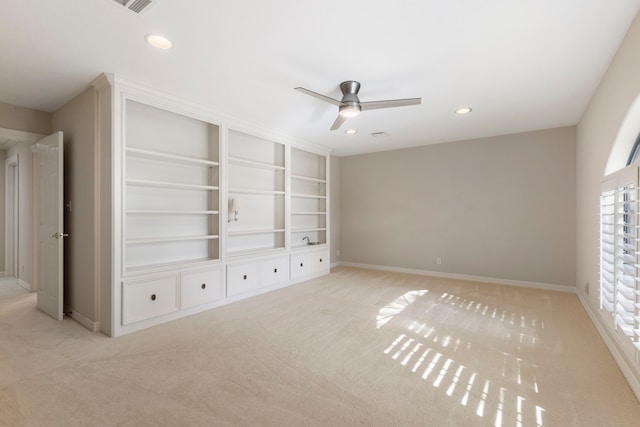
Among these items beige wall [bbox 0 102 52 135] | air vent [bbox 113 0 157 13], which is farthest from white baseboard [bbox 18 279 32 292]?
air vent [bbox 113 0 157 13]

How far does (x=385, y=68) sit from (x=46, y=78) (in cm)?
331

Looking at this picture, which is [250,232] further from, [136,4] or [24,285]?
[24,285]

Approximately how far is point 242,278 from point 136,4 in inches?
127

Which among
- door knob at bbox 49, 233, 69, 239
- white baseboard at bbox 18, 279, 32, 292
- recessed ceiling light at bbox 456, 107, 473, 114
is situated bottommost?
white baseboard at bbox 18, 279, 32, 292

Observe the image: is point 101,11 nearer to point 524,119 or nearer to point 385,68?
point 385,68

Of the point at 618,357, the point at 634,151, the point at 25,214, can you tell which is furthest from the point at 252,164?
the point at 618,357

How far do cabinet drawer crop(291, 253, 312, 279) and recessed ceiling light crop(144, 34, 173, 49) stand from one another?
11.5 ft

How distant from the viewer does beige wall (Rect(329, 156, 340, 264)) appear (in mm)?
6793

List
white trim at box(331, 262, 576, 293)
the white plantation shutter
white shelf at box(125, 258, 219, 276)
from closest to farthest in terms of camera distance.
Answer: the white plantation shutter → white shelf at box(125, 258, 219, 276) → white trim at box(331, 262, 576, 293)

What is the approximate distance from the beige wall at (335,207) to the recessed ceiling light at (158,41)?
15.3 feet

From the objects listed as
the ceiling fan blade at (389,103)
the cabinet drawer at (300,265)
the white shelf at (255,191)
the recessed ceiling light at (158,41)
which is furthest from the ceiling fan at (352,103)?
the cabinet drawer at (300,265)

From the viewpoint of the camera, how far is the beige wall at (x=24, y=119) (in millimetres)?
3520

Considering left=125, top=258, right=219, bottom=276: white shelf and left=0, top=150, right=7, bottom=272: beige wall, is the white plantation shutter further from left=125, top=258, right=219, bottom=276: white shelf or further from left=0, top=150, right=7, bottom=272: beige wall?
left=0, top=150, right=7, bottom=272: beige wall

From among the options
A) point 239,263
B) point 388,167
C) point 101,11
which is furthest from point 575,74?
point 239,263
